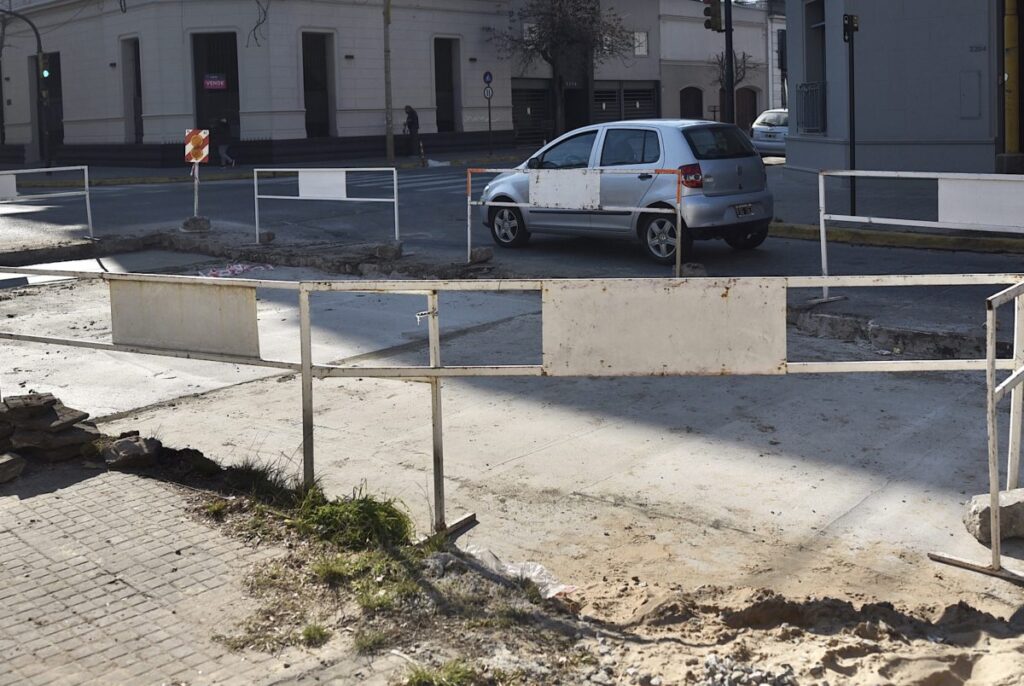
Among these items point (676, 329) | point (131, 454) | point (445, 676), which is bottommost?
point (445, 676)

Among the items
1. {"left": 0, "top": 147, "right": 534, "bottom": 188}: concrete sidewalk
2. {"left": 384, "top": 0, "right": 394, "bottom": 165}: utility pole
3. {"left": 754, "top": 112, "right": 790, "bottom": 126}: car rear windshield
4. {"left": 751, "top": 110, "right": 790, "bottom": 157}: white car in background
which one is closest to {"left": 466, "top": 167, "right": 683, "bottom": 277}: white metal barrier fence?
{"left": 0, "top": 147, "right": 534, "bottom": 188}: concrete sidewalk

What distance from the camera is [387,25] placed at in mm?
37469

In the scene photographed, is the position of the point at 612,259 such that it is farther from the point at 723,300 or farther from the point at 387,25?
the point at 387,25

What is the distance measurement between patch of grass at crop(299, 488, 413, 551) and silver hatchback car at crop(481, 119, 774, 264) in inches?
324

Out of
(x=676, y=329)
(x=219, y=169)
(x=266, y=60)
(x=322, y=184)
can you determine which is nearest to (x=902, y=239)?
(x=322, y=184)

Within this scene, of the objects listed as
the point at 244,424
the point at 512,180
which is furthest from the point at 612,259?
the point at 244,424

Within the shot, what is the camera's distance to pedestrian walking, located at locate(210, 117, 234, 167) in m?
38.1

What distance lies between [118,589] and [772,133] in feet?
107

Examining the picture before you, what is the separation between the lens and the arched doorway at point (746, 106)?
59375 mm

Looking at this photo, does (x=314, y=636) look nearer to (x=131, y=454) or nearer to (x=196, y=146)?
(x=131, y=454)

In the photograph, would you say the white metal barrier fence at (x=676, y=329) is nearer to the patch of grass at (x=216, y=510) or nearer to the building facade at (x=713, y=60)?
the patch of grass at (x=216, y=510)

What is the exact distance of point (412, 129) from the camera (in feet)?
137

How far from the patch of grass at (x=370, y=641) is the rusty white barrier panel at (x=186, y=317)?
2.08 m

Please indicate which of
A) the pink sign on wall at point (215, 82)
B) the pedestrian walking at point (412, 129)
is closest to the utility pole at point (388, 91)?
the pedestrian walking at point (412, 129)
